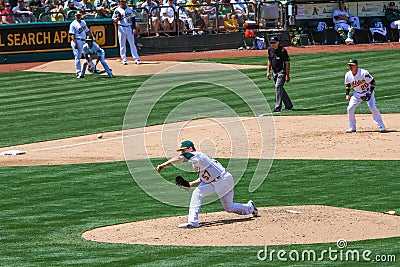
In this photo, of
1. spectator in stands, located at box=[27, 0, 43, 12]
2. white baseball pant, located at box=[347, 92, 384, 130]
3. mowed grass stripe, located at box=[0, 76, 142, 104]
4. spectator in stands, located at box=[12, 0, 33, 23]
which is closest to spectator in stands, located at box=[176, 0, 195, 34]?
spectator in stands, located at box=[27, 0, 43, 12]

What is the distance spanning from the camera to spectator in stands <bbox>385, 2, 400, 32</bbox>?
40281 millimetres

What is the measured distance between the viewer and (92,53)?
32.2m

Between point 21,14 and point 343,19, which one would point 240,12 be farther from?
point 21,14

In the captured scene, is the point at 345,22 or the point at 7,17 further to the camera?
the point at 345,22

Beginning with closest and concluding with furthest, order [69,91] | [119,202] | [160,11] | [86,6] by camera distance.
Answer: [119,202], [69,91], [160,11], [86,6]

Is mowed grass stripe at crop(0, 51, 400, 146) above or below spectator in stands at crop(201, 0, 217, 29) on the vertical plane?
below

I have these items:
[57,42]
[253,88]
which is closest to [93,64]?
[57,42]

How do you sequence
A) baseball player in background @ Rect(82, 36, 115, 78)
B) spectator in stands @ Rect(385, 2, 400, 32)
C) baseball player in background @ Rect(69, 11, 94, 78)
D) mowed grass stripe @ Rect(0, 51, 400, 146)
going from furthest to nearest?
spectator in stands @ Rect(385, 2, 400, 32) → baseball player in background @ Rect(69, 11, 94, 78) → baseball player in background @ Rect(82, 36, 115, 78) → mowed grass stripe @ Rect(0, 51, 400, 146)

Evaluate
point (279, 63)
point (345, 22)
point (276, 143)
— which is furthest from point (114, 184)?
point (345, 22)

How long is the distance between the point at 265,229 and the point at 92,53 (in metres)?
20.3

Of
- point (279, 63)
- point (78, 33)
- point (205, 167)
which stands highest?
point (205, 167)

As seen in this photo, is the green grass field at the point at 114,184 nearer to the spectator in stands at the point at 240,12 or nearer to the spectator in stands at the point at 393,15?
the spectator in stands at the point at 240,12

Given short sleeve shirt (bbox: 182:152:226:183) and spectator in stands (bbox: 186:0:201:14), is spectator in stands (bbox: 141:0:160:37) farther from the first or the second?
short sleeve shirt (bbox: 182:152:226:183)

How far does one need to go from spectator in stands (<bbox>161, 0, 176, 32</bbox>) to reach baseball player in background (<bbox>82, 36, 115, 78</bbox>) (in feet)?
17.1
